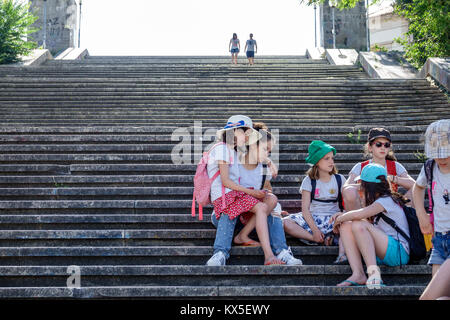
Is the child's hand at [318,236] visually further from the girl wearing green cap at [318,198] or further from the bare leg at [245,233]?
the bare leg at [245,233]

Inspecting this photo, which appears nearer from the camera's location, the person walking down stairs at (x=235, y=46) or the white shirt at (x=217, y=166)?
the white shirt at (x=217, y=166)

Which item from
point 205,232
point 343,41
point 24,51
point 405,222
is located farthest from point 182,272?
point 343,41

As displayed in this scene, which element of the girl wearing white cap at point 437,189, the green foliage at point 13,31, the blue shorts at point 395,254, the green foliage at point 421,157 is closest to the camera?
the girl wearing white cap at point 437,189

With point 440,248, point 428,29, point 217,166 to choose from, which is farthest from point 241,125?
point 428,29

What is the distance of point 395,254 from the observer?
155 inches

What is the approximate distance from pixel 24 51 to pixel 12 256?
10.7 metres

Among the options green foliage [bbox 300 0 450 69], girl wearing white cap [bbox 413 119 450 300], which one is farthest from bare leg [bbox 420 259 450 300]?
green foliage [bbox 300 0 450 69]

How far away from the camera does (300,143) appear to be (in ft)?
22.2

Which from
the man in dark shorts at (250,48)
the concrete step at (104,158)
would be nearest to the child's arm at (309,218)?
the concrete step at (104,158)

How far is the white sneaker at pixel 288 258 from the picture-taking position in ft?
13.5

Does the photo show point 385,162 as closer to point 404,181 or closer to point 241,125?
point 404,181

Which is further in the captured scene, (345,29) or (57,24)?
(57,24)

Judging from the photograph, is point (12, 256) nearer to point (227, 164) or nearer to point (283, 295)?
point (227, 164)

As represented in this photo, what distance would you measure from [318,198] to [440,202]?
140cm
